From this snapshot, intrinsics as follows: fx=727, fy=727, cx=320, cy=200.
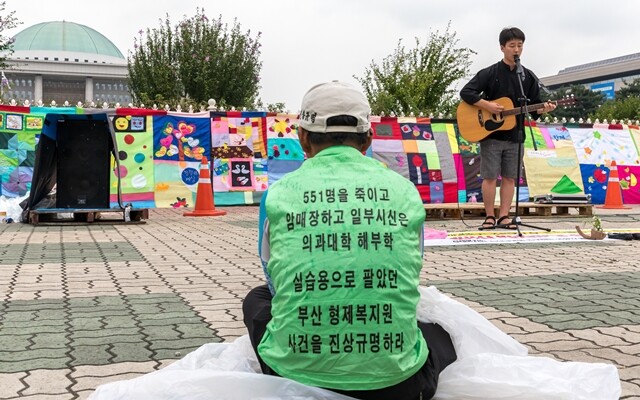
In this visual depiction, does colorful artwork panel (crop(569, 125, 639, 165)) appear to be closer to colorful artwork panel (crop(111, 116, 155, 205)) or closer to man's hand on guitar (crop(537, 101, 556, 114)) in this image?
man's hand on guitar (crop(537, 101, 556, 114))

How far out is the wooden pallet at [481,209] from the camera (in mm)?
12445

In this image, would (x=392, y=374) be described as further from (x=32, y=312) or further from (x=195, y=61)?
(x=195, y=61)

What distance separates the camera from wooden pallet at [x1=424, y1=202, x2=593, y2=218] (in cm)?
1245

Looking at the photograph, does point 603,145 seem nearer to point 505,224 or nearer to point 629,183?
point 629,183

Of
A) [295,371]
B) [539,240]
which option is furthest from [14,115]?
[295,371]

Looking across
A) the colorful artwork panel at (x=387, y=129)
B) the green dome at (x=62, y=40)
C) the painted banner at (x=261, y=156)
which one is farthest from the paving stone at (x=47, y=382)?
the green dome at (x=62, y=40)

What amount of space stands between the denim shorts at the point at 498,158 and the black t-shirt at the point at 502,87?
10cm

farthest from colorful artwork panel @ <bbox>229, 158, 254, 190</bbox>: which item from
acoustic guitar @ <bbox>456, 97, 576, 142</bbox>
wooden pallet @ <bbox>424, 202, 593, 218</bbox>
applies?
acoustic guitar @ <bbox>456, 97, 576, 142</bbox>

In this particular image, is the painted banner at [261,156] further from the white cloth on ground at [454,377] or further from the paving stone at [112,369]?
the white cloth on ground at [454,377]

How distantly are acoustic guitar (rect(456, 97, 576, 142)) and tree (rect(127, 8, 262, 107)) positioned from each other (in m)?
26.5

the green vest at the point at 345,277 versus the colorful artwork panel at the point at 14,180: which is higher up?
the colorful artwork panel at the point at 14,180

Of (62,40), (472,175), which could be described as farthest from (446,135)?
(62,40)

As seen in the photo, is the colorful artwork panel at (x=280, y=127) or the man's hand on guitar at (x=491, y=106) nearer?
the man's hand on guitar at (x=491, y=106)

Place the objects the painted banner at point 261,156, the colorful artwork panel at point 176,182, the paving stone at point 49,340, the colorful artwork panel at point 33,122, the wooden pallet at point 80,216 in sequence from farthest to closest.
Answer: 1. the colorful artwork panel at point 176,182
2. the painted banner at point 261,156
3. the colorful artwork panel at point 33,122
4. the wooden pallet at point 80,216
5. the paving stone at point 49,340
